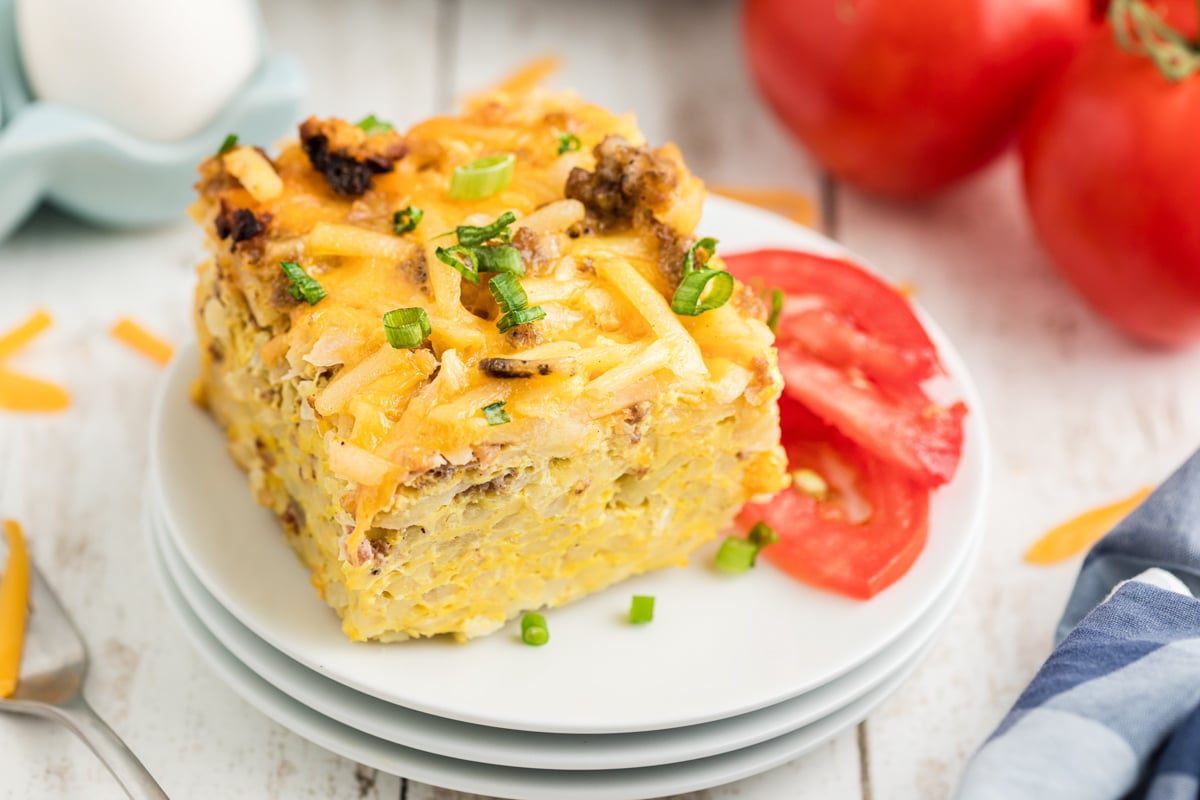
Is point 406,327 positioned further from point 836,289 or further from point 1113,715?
point 1113,715

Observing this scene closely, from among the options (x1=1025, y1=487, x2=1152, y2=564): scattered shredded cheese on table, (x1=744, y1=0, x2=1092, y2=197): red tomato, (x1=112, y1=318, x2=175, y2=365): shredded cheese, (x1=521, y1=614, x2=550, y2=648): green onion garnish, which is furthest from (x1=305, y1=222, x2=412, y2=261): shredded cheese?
(x1=744, y1=0, x2=1092, y2=197): red tomato

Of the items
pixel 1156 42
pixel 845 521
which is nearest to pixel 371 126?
pixel 845 521

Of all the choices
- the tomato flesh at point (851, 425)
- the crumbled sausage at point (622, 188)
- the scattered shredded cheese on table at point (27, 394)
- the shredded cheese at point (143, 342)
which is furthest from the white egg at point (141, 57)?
the tomato flesh at point (851, 425)

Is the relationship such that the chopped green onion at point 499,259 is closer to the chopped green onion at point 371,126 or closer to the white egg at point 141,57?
the chopped green onion at point 371,126

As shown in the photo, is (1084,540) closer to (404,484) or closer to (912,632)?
(912,632)

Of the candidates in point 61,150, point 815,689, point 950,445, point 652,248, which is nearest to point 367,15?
point 61,150
